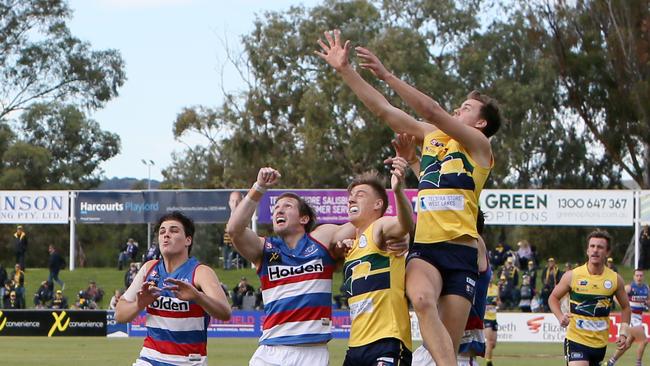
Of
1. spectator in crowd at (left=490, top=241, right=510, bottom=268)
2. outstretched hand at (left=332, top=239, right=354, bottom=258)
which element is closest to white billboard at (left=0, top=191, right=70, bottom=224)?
spectator in crowd at (left=490, top=241, right=510, bottom=268)

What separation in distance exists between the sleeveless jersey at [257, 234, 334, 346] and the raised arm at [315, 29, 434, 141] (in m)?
1.20

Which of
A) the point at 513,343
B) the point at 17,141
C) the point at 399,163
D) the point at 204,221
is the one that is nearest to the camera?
the point at 399,163

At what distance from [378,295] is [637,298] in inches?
678

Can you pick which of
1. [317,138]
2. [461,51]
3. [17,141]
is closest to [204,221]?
[317,138]

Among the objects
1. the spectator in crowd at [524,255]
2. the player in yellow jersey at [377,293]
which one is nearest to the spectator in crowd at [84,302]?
the spectator in crowd at [524,255]

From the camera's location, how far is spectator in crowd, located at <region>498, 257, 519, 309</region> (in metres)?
37.6

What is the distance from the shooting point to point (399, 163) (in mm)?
8742

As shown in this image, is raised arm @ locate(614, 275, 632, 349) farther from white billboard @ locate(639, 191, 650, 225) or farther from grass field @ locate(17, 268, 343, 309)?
grass field @ locate(17, 268, 343, 309)

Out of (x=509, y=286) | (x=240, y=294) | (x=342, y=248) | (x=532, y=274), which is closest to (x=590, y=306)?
(x=342, y=248)

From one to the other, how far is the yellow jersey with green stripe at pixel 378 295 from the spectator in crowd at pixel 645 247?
33.1 metres

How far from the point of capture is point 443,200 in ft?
29.2

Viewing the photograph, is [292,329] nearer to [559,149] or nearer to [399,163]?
[399,163]

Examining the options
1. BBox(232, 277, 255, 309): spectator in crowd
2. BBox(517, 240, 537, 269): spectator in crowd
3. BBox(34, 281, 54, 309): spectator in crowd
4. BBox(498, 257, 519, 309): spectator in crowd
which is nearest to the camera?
BBox(498, 257, 519, 309): spectator in crowd

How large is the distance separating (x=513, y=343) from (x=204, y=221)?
45.5 ft
